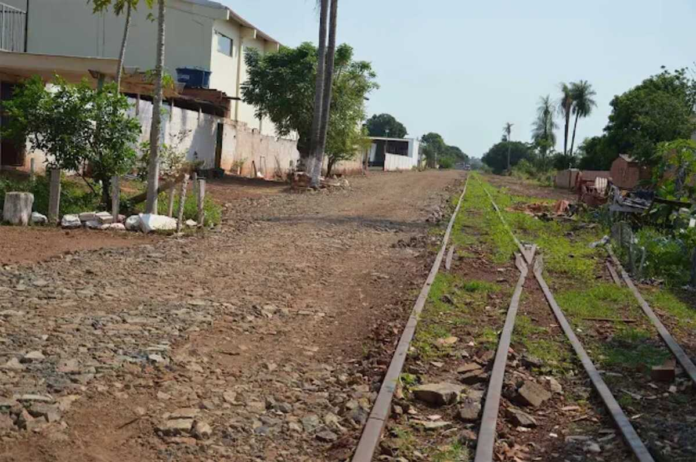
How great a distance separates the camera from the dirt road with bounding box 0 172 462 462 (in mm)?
4703

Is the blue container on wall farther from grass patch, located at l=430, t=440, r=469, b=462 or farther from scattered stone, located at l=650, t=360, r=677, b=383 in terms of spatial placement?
grass patch, located at l=430, t=440, r=469, b=462

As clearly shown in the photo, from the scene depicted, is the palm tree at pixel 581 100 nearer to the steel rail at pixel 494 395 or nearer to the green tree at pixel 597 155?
the green tree at pixel 597 155

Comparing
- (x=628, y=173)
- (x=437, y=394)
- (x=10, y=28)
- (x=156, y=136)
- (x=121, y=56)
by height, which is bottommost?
(x=437, y=394)

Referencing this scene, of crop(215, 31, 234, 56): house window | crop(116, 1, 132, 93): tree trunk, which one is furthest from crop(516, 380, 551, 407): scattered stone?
crop(215, 31, 234, 56): house window

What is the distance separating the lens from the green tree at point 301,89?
3184 centimetres

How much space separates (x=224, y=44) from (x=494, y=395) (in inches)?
1257

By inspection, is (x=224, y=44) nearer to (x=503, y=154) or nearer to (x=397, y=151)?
(x=397, y=151)

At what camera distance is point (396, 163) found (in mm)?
74625

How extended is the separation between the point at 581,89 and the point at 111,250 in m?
79.6

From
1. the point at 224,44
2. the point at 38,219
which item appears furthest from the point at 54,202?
the point at 224,44

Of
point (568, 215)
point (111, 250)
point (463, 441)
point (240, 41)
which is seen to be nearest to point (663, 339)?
point (463, 441)

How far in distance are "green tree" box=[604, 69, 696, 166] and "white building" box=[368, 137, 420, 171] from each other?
2916cm

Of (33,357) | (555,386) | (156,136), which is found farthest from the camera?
(156,136)

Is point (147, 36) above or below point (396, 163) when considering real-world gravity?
above
